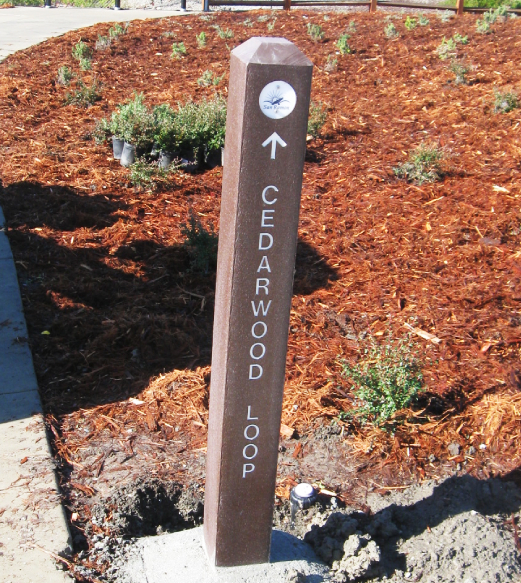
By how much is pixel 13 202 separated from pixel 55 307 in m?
2.26

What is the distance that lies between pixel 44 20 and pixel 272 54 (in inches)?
687

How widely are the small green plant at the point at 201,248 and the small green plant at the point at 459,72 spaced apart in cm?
546

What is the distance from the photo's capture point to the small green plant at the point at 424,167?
7250mm


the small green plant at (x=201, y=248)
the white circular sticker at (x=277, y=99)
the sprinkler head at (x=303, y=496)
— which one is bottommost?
the sprinkler head at (x=303, y=496)

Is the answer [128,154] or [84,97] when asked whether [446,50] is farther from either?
[128,154]

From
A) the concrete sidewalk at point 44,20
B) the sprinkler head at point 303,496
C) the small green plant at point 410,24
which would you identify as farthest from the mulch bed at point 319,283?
the concrete sidewalk at point 44,20

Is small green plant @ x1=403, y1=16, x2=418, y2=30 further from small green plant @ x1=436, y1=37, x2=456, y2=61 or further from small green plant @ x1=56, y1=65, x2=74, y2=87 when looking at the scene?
small green plant @ x1=56, y1=65, x2=74, y2=87

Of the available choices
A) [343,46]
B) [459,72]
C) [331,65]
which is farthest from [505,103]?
[343,46]

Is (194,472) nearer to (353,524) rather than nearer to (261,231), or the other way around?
(353,524)

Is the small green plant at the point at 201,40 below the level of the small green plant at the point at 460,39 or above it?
below

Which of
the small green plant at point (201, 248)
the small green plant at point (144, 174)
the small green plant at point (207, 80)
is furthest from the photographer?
the small green plant at point (207, 80)

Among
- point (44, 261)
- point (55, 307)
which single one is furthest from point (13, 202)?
point (55, 307)

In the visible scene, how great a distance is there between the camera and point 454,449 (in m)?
3.99

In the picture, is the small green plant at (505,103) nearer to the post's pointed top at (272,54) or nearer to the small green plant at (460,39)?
the small green plant at (460,39)
